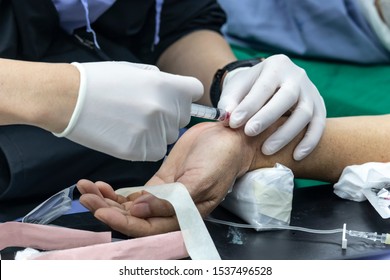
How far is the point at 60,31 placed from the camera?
56.5 inches

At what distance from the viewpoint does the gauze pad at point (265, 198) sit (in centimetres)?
108

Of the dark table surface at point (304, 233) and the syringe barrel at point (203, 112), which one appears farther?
the syringe barrel at point (203, 112)

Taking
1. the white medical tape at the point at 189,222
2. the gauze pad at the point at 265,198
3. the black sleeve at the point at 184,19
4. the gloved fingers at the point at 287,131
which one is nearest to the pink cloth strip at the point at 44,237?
the white medical tape at the point at 189,222

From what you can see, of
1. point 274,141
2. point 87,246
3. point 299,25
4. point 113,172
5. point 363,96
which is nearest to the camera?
point 87,246

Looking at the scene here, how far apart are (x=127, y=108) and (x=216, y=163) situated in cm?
21

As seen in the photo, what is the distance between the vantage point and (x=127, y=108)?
1022mm

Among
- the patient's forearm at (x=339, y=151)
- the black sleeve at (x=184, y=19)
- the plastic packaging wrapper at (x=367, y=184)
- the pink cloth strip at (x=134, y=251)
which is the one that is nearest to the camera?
the pink cloth strip at (x=134, y=251)

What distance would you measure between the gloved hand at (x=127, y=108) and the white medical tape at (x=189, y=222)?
9 centimetres

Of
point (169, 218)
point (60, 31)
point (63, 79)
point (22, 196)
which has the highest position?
point (63, 79)

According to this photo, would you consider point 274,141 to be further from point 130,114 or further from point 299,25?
point 299,25

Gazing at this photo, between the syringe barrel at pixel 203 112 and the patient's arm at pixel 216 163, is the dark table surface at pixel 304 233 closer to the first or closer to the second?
the patient's arm at pixel 216 163

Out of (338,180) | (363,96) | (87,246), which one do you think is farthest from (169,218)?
(363,96)

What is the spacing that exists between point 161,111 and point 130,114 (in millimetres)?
55

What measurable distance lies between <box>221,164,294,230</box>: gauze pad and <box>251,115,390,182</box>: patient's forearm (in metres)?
0.14
